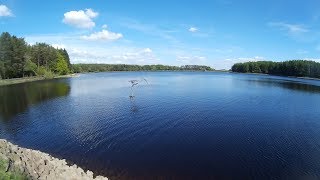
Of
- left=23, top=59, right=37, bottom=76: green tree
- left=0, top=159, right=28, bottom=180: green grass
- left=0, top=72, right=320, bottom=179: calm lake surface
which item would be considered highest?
left=23, top=59, right=37, bottom=76: green tree

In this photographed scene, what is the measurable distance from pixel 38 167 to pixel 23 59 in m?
102

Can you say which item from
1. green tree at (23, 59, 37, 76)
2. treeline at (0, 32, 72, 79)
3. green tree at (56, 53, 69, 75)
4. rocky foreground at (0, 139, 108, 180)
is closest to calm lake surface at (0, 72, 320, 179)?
rocky foreground at (0, 139, 108, 180)

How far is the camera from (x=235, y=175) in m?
23.9

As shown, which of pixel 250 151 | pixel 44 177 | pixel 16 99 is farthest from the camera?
pixel 16 99

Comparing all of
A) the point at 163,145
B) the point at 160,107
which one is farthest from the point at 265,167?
the point at 160,107

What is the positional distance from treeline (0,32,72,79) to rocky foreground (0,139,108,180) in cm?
8583

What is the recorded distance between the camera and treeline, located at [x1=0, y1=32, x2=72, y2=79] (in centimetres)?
10238

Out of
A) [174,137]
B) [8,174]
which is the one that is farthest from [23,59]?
[8,174]

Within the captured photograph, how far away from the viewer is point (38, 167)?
21922 millimetres

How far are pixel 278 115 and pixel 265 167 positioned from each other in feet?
86.2

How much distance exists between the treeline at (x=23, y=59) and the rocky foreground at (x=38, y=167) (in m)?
85.8

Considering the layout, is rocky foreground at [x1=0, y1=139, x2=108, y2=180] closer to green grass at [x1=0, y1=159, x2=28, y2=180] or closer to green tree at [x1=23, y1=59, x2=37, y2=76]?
green grass at [x1=0, y1=159, x2=28, y2=180]

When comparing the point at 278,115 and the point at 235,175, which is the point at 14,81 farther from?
the point at 235,175

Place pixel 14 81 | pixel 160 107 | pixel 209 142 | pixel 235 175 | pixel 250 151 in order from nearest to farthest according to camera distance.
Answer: pixel 235 175
pixel 250 151
pixel 209 142
pixel 160 107
pixel 14 81
